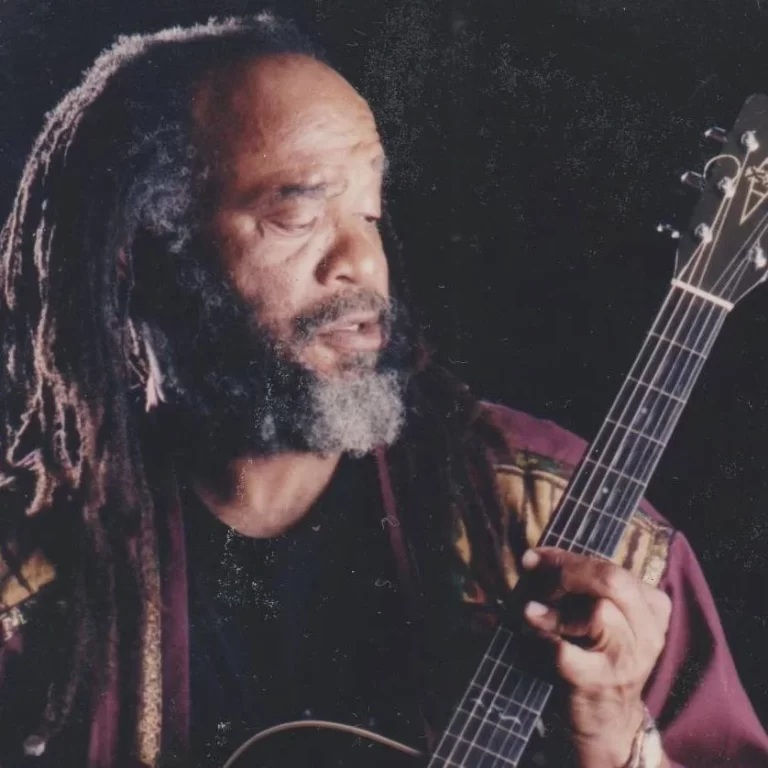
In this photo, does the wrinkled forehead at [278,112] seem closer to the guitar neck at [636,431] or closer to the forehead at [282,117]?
the forehead at [282,117]

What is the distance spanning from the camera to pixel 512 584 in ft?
3.23

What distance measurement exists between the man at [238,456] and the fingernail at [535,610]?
0.32 ft

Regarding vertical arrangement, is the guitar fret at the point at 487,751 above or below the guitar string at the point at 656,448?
below

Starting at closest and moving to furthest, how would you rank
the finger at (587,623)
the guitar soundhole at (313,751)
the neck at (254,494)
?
the finger at (587,623) → the guitar soundhole at (313,751) → the neck at (254,494)

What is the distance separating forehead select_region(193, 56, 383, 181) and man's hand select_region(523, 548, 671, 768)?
52 centimetres

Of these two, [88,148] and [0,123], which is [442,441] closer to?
[88,148]

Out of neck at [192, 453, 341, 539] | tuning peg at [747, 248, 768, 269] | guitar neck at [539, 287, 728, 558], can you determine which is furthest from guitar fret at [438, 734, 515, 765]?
tuning peg at [747, 248, 768, 269]

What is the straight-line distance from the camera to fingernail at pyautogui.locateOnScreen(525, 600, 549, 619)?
2.89ft

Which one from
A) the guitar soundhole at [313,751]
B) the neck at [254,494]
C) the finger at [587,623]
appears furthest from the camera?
the neck at [254,494]

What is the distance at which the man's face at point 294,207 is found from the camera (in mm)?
1010

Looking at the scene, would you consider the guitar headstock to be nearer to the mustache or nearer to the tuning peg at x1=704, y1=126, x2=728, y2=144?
the tuning peg at x1=704, y1=126, x2=728, y2=144

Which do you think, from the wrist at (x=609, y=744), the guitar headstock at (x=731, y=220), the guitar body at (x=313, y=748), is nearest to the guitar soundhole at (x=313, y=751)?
the guitar body at (x=313, y=748)

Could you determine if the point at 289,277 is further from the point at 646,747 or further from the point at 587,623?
the point at 646,747

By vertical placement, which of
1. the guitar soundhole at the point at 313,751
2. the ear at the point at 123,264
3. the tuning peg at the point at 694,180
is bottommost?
the guitar soundhole at the point at 313,751
